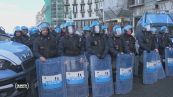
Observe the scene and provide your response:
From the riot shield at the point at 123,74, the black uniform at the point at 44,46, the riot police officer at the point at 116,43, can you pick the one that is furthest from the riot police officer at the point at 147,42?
the black uniform at the point at 44,46

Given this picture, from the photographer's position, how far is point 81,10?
113438 millimetres

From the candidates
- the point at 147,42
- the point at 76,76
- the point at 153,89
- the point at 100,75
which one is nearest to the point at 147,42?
the point at 147,42

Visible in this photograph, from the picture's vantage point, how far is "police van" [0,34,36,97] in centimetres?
710

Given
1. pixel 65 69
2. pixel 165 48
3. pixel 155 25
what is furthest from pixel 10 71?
pixel 155 25

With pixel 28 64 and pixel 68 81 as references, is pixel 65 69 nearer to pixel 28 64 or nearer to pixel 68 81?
pixel 68 81

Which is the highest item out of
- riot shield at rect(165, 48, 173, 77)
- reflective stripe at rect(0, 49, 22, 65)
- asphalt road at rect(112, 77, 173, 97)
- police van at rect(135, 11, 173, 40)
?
police van at rect(135, 11, 173, 40)

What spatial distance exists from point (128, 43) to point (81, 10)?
103 meters

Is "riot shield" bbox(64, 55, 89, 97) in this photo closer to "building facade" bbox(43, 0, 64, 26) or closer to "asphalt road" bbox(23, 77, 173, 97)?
"asphalt road" bbox(23, 77, 173, 97)

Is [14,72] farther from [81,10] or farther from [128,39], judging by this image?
[81,10]

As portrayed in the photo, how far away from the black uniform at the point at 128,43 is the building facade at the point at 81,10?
95978 mm

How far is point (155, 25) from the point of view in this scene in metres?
19.8

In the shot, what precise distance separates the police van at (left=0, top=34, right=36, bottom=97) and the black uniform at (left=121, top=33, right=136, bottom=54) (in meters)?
3.57

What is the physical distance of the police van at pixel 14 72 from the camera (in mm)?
7098

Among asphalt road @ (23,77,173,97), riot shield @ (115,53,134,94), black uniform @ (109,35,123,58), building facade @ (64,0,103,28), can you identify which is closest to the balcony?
asphalt road @ (23,77,173,97)
